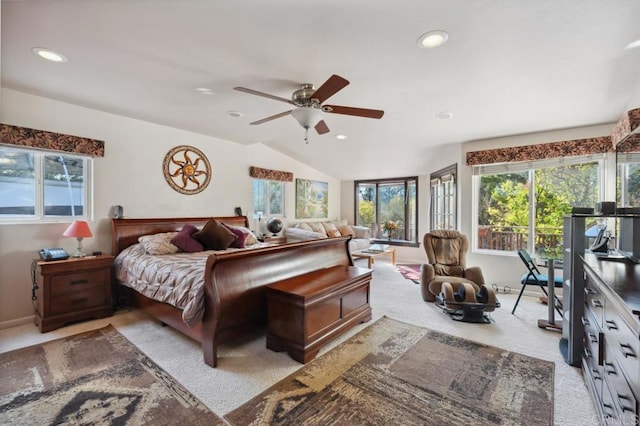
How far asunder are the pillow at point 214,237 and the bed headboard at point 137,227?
2.15 ft

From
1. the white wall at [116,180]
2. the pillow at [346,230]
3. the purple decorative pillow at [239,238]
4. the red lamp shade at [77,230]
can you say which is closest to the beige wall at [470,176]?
the pillow at [346,230]

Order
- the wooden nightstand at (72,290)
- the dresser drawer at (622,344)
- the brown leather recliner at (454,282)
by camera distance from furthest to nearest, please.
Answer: the brown leather recliner at (454,282) → the wooden nightstand at (72,290) → the dresser drawer at (622,344)

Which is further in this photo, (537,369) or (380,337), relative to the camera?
(380,337)

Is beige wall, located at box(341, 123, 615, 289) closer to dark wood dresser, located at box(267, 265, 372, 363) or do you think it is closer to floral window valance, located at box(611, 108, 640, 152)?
floral window valance, located at box(611, 108, 640, 152)

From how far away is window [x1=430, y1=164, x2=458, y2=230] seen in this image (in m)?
5.38

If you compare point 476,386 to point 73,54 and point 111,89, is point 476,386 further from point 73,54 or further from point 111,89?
point 111,89

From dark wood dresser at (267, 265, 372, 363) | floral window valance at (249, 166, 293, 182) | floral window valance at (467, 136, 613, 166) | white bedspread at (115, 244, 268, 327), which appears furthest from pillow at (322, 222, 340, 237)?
dark wood dresser at (267, 265, 372, 363)

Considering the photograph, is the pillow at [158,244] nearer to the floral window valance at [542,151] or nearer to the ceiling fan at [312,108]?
the ceiling fan at [312,108]

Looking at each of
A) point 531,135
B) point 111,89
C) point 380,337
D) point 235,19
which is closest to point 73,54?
point 111,89

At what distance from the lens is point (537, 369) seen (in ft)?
7.67

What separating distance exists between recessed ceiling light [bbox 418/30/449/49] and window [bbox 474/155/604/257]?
3140 mm

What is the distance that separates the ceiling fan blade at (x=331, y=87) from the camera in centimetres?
222

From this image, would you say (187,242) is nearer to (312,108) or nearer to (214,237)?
(214,237)

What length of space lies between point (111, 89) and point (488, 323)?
16.7 ft
